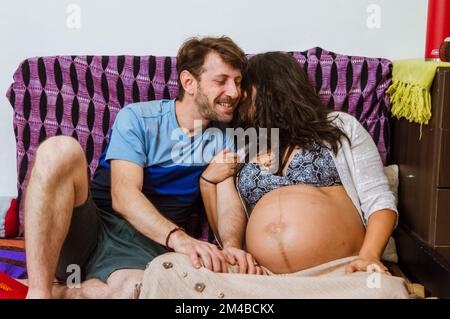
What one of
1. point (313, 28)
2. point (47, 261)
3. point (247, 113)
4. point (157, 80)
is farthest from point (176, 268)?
point (313, 28)

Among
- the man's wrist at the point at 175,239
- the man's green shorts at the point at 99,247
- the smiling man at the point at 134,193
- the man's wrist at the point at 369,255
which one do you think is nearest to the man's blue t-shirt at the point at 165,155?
the smiling man at the point at 134,193

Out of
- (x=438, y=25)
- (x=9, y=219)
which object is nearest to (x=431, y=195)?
(x=438, y=25)

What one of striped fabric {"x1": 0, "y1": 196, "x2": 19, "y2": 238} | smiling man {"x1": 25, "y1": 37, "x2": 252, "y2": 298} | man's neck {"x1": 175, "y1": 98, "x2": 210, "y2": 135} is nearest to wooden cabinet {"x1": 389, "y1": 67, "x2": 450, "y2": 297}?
smiling man {"x1": 25, "y1": 37, "x2": 252, "y2": 298}

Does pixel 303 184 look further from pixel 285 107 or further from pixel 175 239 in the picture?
pixel 175 239

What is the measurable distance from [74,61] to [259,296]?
110 centimetres

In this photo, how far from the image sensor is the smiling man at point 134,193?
1.46 m

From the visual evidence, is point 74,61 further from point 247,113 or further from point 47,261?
point 47,261

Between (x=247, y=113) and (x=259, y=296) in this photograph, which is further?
(x=247, y=113)

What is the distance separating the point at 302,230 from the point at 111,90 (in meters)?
0.85

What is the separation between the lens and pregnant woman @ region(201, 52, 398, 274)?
5.35 feet

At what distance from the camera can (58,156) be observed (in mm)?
1476

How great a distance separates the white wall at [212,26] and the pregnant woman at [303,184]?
0.34 meters

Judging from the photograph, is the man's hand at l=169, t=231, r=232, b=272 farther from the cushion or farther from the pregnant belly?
the cushion

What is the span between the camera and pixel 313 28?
7.19 ft
